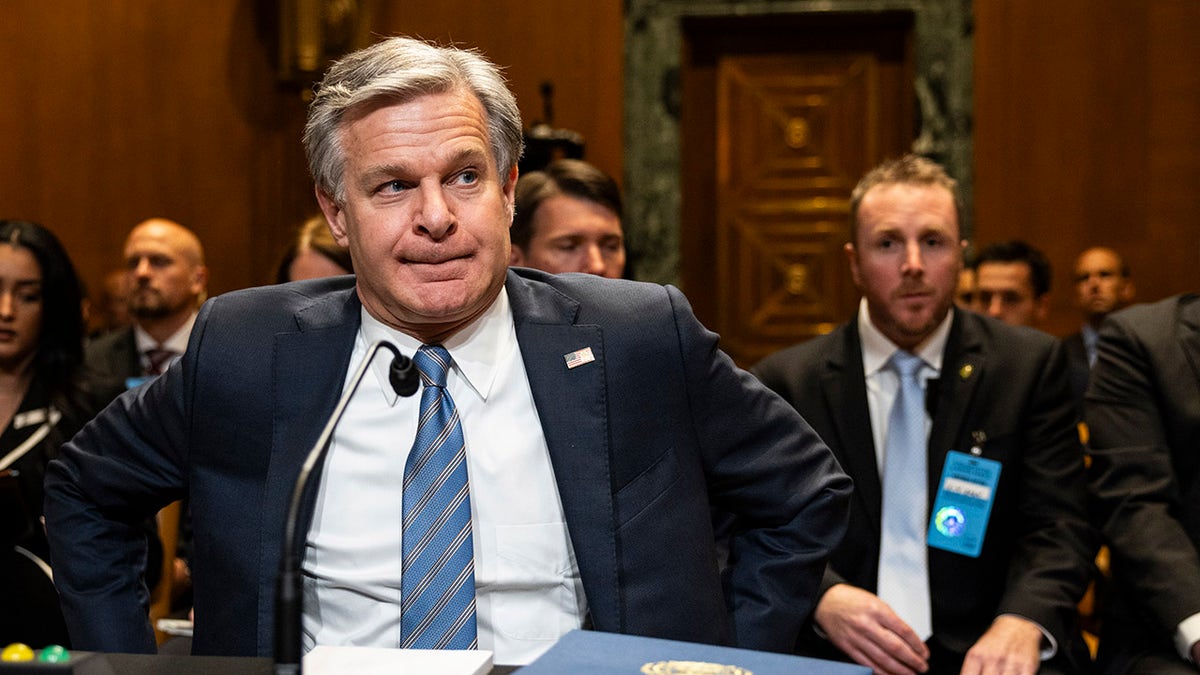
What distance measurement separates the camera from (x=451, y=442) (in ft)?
6.03

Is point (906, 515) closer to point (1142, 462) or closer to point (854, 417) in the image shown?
point (854, 417)

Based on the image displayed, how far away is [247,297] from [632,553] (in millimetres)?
757

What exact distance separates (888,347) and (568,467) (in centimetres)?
→ 132

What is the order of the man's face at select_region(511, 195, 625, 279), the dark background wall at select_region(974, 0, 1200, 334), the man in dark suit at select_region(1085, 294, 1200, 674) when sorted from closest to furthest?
the man in dark suit at select_region(1085, 294, 1200, 674) < the man's face at select_region(511, 195, 625, 279) < the dark background wall at select_region(974, 0, 1200, 334)

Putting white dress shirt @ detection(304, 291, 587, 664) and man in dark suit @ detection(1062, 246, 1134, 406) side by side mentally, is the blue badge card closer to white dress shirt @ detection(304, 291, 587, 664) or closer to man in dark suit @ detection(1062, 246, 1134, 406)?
white dress shirt @ detection(304, 291, 587, 664)

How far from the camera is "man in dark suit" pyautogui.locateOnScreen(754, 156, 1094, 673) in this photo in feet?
8.71

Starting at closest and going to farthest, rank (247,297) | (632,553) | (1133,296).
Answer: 1. (632,553)
2. (247,297)
3. (1133,296)

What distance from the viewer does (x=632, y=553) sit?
189 cm

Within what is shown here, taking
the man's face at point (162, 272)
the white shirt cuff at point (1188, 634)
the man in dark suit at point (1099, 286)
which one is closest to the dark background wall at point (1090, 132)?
the man in dark suit at point (1099, 286)

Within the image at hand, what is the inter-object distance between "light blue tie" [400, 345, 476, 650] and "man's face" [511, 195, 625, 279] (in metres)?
1.46

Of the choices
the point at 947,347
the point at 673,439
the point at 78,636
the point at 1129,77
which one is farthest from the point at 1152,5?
the point at 78,636

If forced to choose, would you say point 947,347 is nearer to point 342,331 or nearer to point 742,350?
point 342,331

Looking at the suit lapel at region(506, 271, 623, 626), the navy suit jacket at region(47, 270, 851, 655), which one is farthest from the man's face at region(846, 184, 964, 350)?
the suit lapel at region(506, 271, 623, 626)

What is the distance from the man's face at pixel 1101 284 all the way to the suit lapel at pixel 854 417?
4167mm
